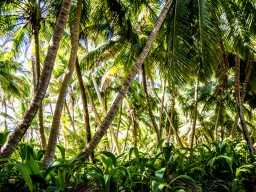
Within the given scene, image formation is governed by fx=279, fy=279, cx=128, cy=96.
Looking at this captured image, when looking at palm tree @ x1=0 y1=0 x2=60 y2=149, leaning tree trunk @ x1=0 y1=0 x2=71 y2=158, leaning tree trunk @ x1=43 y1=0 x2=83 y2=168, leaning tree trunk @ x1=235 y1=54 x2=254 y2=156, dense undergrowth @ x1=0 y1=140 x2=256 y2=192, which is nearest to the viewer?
dense undergrowth @ x1=0 y1=140 x2=256 y2=192

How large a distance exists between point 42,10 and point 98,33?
2352 mm

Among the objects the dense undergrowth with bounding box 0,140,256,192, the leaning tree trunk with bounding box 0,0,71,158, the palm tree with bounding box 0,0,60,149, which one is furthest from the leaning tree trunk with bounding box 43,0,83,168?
the palm tree with bounding box 0,0,60,149

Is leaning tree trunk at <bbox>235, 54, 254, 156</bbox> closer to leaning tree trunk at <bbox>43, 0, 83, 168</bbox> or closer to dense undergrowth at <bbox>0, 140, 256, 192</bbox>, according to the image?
dense undergrowth at <bbox>0, 140, 256, 192</bbox>

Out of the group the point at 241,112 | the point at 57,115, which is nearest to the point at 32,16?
the point at 57,115

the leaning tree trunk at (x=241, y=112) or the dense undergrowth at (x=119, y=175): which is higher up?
the leaning tree trunk at (x=241, y=112)

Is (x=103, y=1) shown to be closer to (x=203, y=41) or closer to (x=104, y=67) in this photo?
(x=203, y=41)

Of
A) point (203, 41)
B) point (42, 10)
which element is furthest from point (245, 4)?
point (42, 10)

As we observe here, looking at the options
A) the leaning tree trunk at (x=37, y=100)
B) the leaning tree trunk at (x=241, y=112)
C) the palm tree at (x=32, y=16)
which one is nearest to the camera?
the leaning tree trunk at (x=37, y=100)

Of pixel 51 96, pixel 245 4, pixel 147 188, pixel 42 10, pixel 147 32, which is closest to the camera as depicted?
pixel 147 188

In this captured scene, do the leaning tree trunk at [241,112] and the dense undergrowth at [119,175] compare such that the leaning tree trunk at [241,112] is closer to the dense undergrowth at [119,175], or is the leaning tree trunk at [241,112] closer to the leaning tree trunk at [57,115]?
the dense undergrowth at [119,175]

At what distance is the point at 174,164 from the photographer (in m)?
4.33

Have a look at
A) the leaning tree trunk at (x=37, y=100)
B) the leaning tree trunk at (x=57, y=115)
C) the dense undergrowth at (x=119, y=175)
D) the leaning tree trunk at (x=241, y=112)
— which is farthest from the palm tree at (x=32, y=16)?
the leaning tree trunk at (x=241, y=112)

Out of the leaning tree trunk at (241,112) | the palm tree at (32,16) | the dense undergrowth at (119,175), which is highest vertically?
the palm tree at (32,16)

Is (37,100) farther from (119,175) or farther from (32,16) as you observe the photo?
(32,16)
